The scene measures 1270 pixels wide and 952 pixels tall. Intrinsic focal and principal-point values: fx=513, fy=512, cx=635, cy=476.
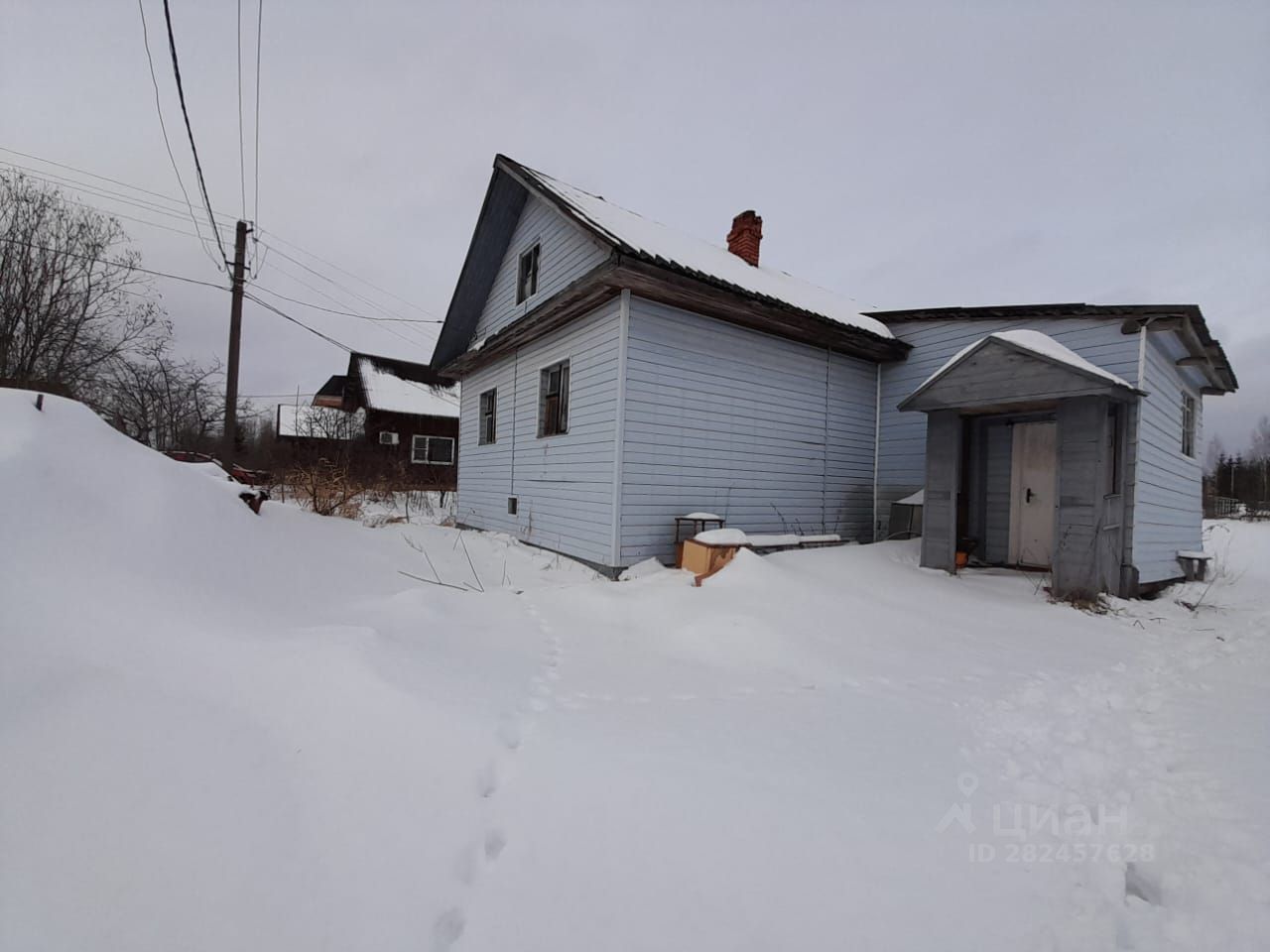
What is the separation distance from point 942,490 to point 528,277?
26.6 feet

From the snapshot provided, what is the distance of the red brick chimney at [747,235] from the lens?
1024cm

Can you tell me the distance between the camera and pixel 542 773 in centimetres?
218

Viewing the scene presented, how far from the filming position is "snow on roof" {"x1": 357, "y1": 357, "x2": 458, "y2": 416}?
75.6 feet

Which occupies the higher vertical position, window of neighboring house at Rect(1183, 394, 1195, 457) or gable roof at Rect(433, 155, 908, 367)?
gable roof at Rect(433, 155, 908, 367)

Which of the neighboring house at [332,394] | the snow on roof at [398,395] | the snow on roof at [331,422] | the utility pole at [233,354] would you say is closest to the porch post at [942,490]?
the utility pole at [233,354]

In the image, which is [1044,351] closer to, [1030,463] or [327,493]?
[1030,463]

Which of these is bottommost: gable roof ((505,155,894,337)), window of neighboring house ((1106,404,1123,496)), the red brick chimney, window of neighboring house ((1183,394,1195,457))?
window of neighboring house ((1106,404,1123,496))

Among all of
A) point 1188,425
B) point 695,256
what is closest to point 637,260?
point 695,256

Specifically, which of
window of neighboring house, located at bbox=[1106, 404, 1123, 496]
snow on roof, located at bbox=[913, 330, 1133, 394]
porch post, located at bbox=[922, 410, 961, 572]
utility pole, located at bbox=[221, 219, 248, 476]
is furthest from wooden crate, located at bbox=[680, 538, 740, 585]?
utility pole, located at bbox=[221, 219, 248, 476]

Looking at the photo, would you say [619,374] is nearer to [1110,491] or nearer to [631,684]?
[631,684]

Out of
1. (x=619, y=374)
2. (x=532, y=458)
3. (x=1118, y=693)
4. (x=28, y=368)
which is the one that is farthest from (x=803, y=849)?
(x=28, y=368)

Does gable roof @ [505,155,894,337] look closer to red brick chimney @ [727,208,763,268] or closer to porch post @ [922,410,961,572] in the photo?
red brick chimney @ [727,208,763,268]

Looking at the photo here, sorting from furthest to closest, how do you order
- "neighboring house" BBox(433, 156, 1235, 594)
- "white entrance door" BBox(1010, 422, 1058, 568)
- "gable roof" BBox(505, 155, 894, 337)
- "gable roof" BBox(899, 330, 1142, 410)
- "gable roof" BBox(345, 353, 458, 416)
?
1. "gable roof" BBox(345, 353, 458, 416)
2. "white entrance door" BBox(1010, 422, 1058, 568)
3. "gable roof" BBox(505, 155, 894, 337)
4. "neighboring house" BBox(433, 156, 1235, 594)
5. "gable roof" BBox(899, 330, 1142, 410)

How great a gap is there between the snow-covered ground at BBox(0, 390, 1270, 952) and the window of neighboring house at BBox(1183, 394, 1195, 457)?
6.68 metres
